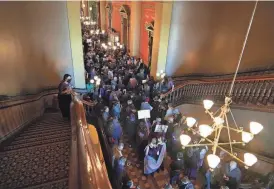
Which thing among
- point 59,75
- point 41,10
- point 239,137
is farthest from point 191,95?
point 41,10

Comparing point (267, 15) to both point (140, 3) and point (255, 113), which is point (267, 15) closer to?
point (255, 113)

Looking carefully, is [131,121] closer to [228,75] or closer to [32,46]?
[32,46]

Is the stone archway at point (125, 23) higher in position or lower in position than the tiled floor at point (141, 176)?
higher

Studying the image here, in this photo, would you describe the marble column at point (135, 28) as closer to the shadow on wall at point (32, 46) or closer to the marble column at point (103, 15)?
the shadow on wall at point (32, 46)

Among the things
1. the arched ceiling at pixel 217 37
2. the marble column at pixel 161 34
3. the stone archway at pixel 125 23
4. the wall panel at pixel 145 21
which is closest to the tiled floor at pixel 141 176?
the marble column at pixel 161 34

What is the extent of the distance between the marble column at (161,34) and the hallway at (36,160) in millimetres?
7314

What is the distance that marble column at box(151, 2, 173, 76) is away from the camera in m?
10.5

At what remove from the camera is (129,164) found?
7453mm

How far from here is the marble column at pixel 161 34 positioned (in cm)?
1052

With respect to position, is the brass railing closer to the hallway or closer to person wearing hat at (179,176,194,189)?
person wearing hat at (179,176,194,189)

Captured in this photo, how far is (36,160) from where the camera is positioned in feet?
12.9

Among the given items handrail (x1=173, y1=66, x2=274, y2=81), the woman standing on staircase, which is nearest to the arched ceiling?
handrail (x1=173, y1=66, x2=274, y2=81)

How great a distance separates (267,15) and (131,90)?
20.7 ft

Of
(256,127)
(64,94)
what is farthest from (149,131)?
(256,127)
